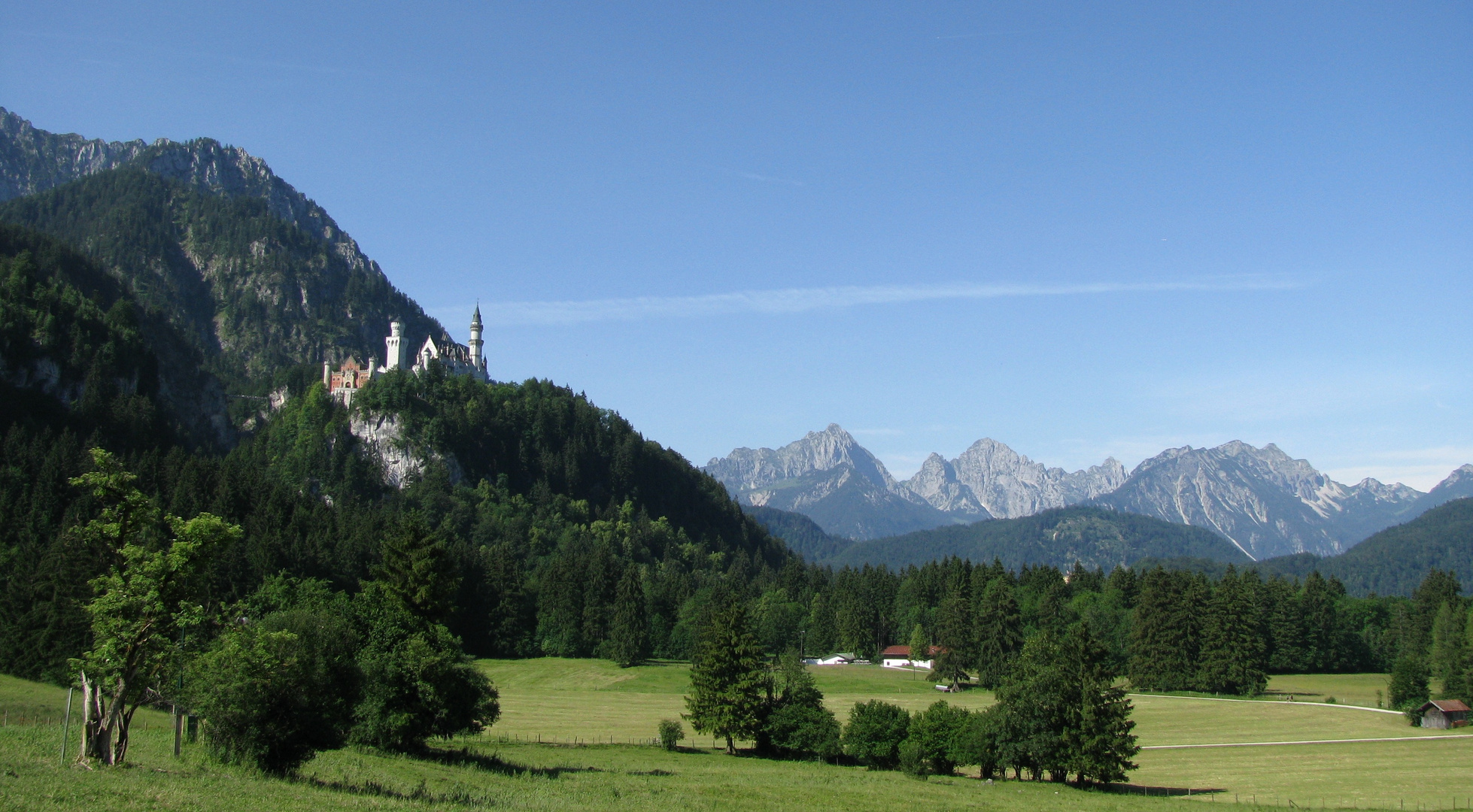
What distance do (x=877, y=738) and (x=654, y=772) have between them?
542 inches

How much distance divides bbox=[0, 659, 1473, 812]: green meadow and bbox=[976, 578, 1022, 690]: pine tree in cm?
1636

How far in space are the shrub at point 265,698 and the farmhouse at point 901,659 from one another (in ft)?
338

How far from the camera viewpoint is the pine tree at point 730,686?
5934cm

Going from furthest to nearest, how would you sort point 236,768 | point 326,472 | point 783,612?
point 326,472
point 783,612
point 236,768

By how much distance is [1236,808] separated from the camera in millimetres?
45938

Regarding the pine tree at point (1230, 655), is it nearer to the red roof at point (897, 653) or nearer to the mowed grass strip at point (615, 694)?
the mowed grass strip at point (615, 694)

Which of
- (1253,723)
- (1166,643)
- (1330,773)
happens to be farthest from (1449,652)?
(1330,773)

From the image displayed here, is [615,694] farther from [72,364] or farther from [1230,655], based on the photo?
[72,364]

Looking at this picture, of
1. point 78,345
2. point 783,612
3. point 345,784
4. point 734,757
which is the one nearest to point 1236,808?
point 734,757

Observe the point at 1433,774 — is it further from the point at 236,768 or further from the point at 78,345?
the point at 78,345

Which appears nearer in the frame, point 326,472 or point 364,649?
point 364,649

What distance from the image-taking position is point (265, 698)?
109 feet

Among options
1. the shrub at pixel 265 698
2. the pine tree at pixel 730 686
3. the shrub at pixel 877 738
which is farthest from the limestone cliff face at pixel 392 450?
the shrub at pixel 265 698

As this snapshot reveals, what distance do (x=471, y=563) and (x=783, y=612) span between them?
41053mm
